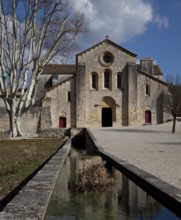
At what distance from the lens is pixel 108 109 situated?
5028cm

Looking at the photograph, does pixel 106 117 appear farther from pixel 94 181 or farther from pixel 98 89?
pixel 94 181

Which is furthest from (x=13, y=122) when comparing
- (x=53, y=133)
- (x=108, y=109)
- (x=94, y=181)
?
(x=94, y=181)

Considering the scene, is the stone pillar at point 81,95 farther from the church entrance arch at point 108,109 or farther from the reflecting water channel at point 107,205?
the reflecting water channel at point 107,205

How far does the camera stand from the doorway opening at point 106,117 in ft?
165

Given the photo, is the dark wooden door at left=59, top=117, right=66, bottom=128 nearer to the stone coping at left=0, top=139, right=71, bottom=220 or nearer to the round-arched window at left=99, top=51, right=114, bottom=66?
Answer: the round-arched window at left=99, top=51, right=114, bottom=66

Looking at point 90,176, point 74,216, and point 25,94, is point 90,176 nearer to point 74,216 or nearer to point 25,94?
point 74,216

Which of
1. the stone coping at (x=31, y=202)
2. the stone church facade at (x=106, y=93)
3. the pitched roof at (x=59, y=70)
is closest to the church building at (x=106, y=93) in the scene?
the stone church facade at (x=106, y=93)

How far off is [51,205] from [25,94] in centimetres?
2696

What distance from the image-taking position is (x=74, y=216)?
20.7 feet

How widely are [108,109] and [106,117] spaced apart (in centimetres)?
126

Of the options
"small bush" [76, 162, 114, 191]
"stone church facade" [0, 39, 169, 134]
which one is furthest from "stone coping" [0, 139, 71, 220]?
"stone church facade" [0, 39, 169, 134]

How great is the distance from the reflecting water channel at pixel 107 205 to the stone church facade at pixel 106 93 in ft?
130

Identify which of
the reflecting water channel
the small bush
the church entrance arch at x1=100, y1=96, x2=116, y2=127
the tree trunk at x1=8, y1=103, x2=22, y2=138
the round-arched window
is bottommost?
the reflecting water channel

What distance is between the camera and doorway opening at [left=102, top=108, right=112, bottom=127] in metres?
50.3
